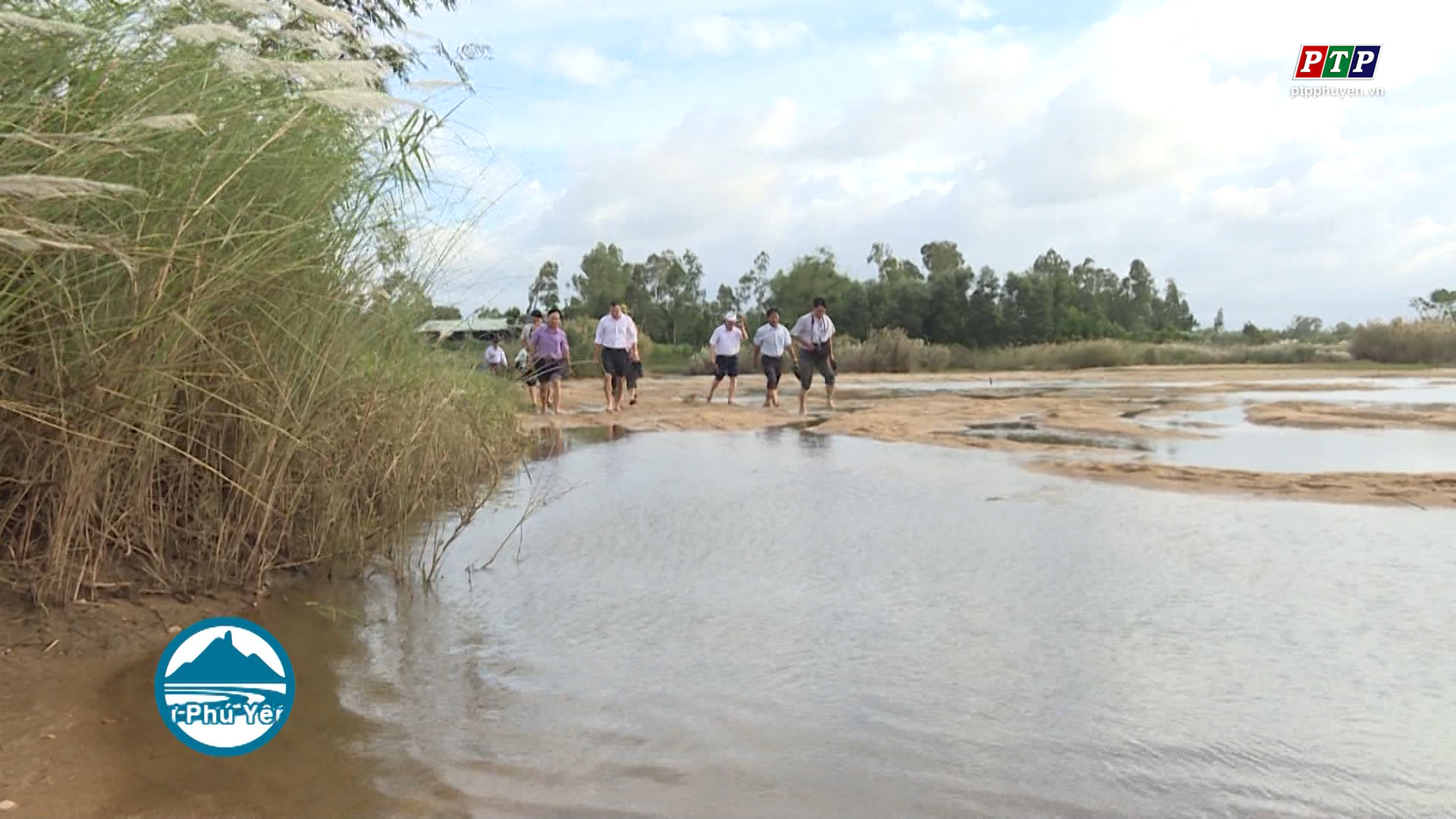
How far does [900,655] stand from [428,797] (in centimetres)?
192

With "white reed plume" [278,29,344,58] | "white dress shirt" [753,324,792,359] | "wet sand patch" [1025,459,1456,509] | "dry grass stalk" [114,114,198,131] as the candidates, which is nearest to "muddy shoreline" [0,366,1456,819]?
"wet sand patch" [1025,459,1456,509]

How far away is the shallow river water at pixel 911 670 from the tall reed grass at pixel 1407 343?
103ft

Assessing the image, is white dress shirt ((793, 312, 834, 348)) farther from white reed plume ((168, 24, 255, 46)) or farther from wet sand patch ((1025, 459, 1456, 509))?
white reed plume ((168, 24, 255, 46))

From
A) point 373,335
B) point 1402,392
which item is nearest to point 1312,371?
point 1402,392

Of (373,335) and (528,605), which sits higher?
(373,335)

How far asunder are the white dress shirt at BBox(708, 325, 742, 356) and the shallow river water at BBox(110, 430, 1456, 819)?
11.8m

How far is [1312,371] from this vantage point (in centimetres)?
3053

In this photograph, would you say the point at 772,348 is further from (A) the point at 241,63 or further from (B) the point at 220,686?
(B) the point at 220,686

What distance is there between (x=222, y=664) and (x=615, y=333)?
42.6 ft

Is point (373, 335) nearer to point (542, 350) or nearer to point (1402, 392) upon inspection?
point (542, 350)

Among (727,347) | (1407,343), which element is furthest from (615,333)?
(1407,343)

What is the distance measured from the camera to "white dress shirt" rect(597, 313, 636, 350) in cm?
1614

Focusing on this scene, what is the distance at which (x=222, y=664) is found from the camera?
10.7 ft

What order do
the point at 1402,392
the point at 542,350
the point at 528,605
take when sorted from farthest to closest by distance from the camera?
the point at 1402,392 → the point at 542,350 → the point at 528,605
